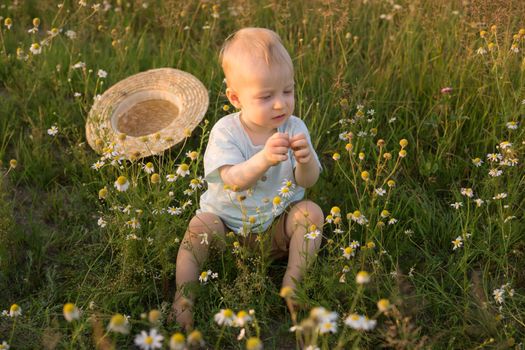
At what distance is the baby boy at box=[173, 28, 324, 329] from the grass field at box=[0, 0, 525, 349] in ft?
0.29

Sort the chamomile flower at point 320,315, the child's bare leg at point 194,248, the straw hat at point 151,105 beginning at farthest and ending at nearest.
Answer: the straw hat at point 151,105
the child's bare leg at point 194,248
the chamomile flower at point 320,315

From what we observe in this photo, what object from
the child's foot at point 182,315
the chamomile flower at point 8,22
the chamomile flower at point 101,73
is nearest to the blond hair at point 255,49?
the child's foot at point 182,315

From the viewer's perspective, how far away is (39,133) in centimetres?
348

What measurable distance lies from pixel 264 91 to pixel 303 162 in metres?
0.29

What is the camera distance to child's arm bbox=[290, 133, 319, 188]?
237 centimetres

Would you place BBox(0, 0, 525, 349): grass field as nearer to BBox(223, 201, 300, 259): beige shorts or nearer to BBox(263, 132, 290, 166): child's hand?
BBox(223, 201, 300, 259): beige shorts

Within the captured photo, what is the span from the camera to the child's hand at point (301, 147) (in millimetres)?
2361

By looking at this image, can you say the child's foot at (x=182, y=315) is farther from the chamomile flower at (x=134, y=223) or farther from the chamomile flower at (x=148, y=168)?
the chamomile flower at (x=148, y=168)

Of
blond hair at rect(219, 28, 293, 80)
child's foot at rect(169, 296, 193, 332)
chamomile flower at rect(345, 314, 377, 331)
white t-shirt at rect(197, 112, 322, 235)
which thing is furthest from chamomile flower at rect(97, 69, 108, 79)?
chamomile flower at rect(345, 314, 377, 331)

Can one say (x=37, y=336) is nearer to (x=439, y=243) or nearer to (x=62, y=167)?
(x=62, y=167)

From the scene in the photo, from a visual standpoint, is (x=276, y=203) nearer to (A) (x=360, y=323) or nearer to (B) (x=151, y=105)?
(A) (x=360, y=323)

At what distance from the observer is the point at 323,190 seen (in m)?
3.13

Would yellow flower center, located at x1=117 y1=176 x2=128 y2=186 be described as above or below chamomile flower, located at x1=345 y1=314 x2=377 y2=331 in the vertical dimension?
below

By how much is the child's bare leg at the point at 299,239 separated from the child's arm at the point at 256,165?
225 mm
